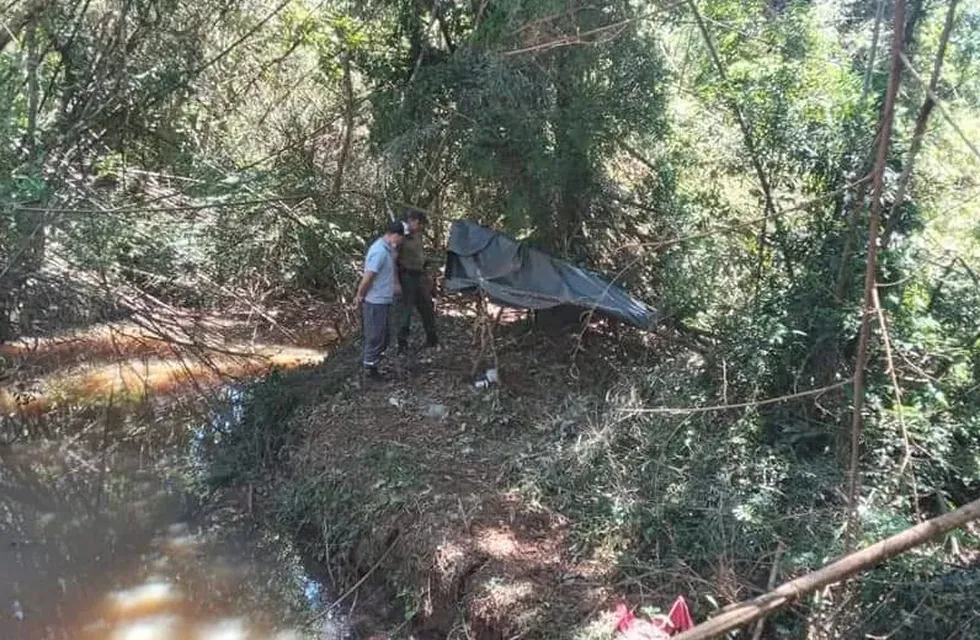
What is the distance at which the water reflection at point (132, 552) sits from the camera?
533 cm

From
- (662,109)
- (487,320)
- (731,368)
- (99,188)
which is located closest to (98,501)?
(99,188)

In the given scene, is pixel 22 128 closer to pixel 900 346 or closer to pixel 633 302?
pixel 633 302

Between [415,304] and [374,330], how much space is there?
2.50 feet

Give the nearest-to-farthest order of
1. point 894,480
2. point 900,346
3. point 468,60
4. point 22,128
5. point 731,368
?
point 894,480 < point 900,346 < point 731,368 < point 22,128 < point 468,60

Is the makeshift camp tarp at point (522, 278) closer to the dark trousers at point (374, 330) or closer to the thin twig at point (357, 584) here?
the dark trousers at point (374, 330)

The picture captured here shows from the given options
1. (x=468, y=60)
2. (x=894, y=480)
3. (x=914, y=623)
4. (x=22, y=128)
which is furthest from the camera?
(x=468, y=60)

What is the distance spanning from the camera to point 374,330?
7.18 m

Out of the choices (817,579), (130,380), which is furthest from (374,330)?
(817,579)

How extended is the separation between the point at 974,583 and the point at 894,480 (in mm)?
832

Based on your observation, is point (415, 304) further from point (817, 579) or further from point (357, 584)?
point (817, 579)

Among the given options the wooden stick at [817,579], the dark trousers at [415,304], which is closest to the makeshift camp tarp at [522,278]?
the dark trousers at [415,304]

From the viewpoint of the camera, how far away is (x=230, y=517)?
6535mm

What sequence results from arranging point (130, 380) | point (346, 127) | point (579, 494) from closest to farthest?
point (579, 494), point (130, 380), point (346, 127)

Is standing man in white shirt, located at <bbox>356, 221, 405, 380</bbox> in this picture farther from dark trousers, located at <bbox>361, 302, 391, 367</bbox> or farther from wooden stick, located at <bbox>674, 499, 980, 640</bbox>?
wooden stick, located at <bbox>674, 499, 980, 640</bbox>
